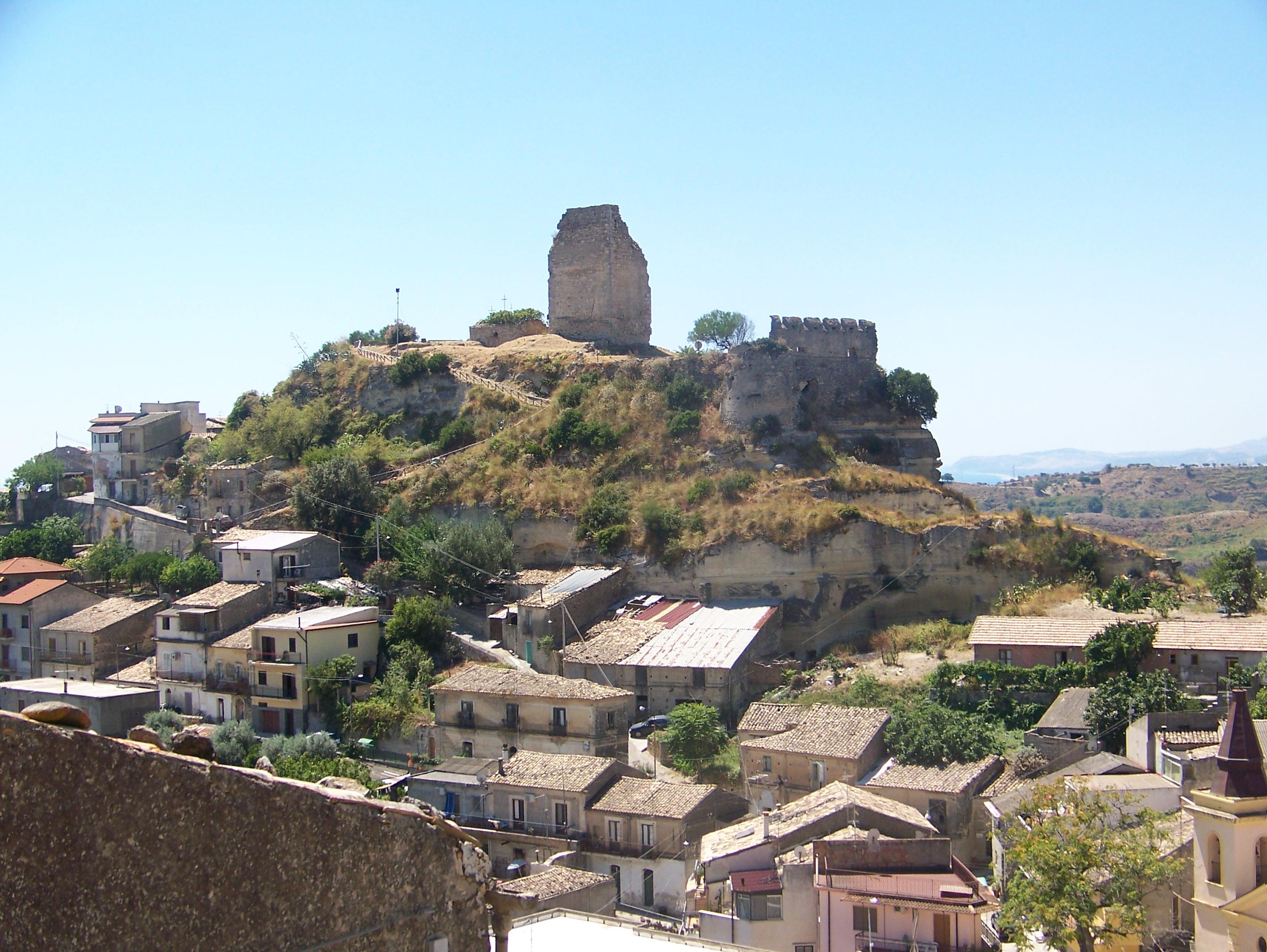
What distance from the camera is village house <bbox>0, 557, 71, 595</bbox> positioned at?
152 ft

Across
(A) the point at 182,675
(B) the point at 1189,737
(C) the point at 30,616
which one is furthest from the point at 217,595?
(B) the point at 1189,737

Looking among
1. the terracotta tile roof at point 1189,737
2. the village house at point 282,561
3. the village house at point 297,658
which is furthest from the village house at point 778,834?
the village house at point 282,561

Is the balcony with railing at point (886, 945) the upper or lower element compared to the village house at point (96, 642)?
lower

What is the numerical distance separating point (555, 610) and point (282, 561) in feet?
33.6

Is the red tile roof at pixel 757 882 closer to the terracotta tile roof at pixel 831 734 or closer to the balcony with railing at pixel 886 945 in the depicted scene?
the balcony with railing at pixel 886 945

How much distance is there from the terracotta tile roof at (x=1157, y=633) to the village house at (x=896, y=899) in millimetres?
9899

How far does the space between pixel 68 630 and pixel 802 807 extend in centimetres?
2758

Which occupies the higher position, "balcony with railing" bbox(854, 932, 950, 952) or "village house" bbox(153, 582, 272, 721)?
"village house" bbox(153, 582, 272, 721)

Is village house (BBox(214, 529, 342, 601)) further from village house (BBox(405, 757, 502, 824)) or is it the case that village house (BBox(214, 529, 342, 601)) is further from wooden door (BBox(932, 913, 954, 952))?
wooden door (BBox(932, 913, 954, 952))

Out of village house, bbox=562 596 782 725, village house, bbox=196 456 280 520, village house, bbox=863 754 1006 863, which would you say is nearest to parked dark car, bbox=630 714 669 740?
village house, bbox=562 596 782 725

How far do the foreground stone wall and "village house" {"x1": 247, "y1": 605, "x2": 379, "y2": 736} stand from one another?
2922 centimetres

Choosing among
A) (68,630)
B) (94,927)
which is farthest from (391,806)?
(68,630)

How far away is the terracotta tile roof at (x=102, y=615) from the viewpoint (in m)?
42.6

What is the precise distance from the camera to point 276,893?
7.13 meters
